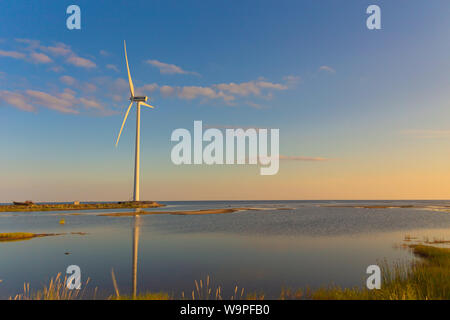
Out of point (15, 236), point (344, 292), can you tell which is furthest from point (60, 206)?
point (344, 292)

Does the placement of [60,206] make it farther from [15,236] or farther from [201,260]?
[201,260]

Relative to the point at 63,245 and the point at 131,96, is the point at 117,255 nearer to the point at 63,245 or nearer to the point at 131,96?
the point at 63,245

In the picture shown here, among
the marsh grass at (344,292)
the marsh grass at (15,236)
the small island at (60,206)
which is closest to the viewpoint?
the marsh grass at (344,292)

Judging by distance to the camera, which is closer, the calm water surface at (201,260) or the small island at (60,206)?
the calm water surface at (201,260)

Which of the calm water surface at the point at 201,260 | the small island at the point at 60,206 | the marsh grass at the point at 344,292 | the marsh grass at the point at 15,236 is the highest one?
the marsh grass at the point at 344,292

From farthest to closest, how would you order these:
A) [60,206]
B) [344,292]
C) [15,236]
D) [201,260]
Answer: [60,206] < [15,236] < [201,260] < [344,292]

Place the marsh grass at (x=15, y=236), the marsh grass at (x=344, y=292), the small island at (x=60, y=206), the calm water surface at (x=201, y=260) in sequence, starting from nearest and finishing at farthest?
the marsh grass at (x=344, y=292), the calm water surface at (x=201, y=260), the marsh grass at (x=15, y=236), the small island at (x=60, y=206)

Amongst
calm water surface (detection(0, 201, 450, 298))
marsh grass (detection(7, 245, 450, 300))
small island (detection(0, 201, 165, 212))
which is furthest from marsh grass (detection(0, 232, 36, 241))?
small island (detection(0, 201, 165, 212))

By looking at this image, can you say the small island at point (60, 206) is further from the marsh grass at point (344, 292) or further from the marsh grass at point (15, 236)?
the marsh grass at point (344, 292)

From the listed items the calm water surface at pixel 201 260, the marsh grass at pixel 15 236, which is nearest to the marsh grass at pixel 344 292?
the calm water surface at pixel 201 260

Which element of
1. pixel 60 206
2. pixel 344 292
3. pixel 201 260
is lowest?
pixel 60 206

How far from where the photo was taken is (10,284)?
2136 cm

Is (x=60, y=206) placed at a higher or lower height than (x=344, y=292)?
lower
